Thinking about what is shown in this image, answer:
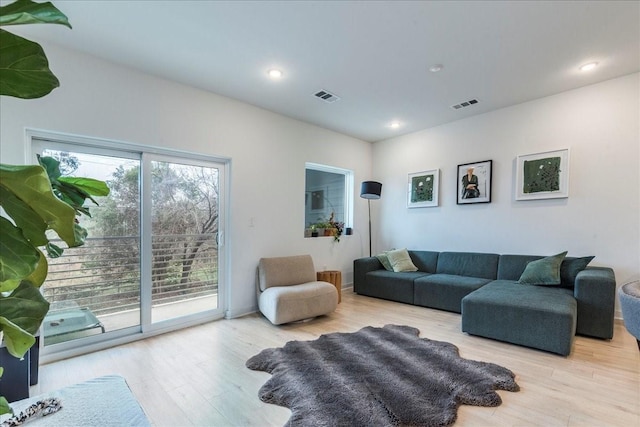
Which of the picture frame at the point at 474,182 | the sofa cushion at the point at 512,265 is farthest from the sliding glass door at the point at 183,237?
the sofa cushion at the point at 512,265

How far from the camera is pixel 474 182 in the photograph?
173 inches

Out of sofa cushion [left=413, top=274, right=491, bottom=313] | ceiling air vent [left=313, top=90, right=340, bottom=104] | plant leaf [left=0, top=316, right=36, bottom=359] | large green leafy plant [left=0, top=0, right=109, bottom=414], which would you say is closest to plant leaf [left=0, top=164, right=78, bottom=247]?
large green leafy plant [left=0, top=0, right=109, bottom=414]

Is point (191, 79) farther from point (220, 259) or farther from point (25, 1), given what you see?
point (25, 1)

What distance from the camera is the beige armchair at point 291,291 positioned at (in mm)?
3283

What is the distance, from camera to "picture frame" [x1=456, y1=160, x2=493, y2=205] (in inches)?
168

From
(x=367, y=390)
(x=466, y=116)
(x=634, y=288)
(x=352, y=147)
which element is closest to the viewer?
(x=634, y=288)

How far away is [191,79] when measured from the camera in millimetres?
3191

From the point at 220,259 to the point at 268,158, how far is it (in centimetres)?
149

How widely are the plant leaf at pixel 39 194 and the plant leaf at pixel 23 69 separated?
0.49 feet

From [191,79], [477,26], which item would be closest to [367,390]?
[477,26]

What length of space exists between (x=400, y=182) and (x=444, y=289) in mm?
2108

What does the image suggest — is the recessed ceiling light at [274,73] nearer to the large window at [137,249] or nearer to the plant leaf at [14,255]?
the large window at [137,249]

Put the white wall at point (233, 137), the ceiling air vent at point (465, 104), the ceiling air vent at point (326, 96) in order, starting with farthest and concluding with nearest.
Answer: the ceiling air vent at point (465, 104)
the ceiling air vent at point (326, 96)
the white wall at point (233, 137)

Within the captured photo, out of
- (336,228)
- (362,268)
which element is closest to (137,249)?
(336,228)
